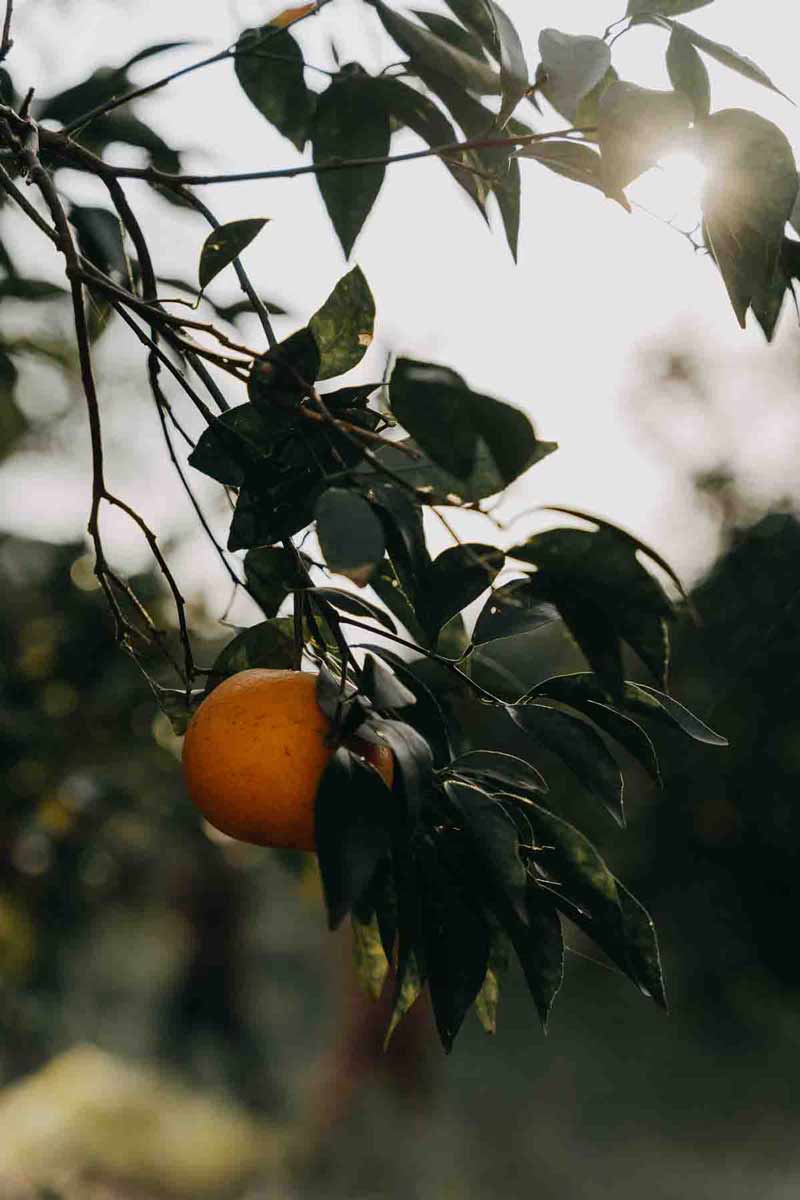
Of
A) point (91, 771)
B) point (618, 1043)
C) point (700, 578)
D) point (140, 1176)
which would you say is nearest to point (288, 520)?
point (91, 771)

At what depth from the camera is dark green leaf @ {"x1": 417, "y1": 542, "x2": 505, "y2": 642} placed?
45 centimetres

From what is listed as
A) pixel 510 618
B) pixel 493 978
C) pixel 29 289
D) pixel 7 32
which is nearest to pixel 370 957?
pixel 493 978

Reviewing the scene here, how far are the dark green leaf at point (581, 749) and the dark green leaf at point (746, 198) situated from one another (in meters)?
0.18

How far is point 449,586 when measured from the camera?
0.46 m

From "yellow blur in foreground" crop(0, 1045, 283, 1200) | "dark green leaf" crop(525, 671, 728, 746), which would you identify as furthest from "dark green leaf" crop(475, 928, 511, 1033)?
"yellow blur in foreground" crop(0, 1045, 283, 1200)

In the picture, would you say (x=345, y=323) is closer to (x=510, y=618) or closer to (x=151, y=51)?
(x=510, y=618)

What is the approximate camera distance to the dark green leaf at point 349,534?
1.19 ft

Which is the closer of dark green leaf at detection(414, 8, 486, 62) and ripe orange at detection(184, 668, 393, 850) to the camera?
ripe orange at detection(184, 668, 393, 850)

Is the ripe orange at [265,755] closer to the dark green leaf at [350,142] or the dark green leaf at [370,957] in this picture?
the dark green leaf at [370,957]

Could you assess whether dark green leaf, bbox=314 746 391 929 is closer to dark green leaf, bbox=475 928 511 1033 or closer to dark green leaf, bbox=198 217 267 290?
dark green leaf, bbox=475 928 511 1033

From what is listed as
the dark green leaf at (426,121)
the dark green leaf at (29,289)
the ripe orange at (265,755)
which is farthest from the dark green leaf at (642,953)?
the dark green leaf at (29,289)

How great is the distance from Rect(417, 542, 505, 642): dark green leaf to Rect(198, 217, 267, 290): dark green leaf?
6.8 inches

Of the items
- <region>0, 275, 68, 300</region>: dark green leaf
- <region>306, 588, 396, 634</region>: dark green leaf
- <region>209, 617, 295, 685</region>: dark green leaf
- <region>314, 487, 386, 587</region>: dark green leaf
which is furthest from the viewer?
<region>0, 275, 68, 300</region>: dark green leaf

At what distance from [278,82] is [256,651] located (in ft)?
0.92
